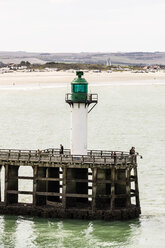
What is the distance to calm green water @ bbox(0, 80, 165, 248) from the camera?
33.2 m

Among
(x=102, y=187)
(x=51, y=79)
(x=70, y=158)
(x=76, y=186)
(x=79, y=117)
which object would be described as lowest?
(x=76, y=186)

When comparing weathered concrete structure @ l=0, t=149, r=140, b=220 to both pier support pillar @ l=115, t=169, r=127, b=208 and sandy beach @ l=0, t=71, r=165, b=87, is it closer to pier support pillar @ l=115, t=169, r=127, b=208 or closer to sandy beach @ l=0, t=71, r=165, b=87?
pier support pillar @ l=115, t=169, r=127, b=208

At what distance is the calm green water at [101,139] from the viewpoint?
109 ft

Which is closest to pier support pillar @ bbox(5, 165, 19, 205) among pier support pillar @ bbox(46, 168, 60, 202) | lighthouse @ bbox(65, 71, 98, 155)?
pier support pillar @ bbox(46, 168, 60, 202)

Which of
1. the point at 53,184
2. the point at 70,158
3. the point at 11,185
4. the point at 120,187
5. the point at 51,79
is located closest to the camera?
the point at 120,187

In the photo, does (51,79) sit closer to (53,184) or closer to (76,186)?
(53,184)

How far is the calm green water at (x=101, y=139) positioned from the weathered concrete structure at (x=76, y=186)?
566mm

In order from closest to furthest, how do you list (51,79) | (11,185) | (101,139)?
(11,185), (101,139), (51,79)

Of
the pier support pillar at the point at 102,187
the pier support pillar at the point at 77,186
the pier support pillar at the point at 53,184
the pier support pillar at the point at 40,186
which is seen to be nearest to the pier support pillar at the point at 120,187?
the pier support pillar at the point at 102,187

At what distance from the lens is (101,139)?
64250 millimetres

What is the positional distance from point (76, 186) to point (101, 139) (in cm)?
2715

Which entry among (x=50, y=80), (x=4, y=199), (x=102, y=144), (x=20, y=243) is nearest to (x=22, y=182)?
(x=4, y=199)

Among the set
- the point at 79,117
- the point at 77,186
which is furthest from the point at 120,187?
the point at 79,117

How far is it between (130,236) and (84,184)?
474 cm
